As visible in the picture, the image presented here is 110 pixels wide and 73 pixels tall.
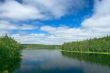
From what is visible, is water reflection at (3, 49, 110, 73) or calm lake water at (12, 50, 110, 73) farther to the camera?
calm lake water at (12, 50, 110, 73)

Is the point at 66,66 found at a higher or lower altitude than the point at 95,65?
lower

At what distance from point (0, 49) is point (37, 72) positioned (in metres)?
21.8

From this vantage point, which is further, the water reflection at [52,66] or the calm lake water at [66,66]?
the calm lake water at [66,66]

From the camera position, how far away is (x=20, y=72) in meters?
72.8

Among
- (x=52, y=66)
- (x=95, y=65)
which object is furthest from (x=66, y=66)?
(x=95, y=65)

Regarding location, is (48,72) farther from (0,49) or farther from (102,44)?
(102,44)

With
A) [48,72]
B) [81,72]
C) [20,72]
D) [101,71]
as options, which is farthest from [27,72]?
[101,71]

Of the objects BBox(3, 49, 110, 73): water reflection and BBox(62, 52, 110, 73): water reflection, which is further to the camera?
BBox(62, 52, 110, 73): water reflection

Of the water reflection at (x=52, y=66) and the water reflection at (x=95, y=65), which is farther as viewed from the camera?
the water reflection at (x=95, y=65)

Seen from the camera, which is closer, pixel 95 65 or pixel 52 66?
pixel 52 66

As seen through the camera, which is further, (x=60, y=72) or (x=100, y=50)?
(x=100, y=50)

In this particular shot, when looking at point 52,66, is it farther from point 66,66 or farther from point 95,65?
point 95,65

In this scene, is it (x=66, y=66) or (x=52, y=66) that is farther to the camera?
(x=66, y=66)

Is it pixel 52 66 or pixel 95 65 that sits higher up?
pixel 95 65
